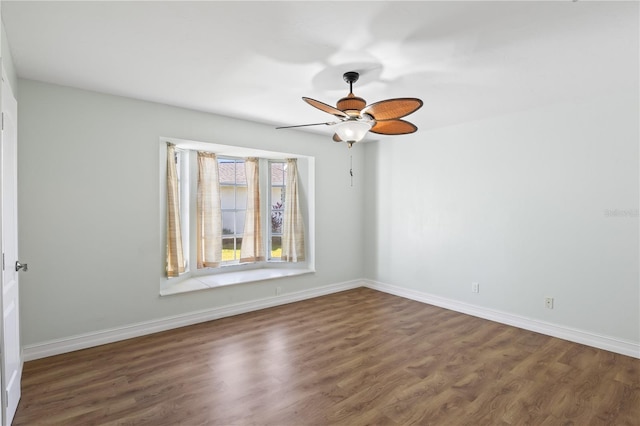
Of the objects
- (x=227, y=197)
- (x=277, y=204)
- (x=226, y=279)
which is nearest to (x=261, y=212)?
(x=277, y=204)

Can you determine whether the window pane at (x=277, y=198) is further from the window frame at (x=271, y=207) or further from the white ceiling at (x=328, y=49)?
the white ceiling at (x=328, y=49)

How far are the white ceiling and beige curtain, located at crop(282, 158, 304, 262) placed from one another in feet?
5.72

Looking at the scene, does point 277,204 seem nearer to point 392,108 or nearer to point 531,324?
point 392,108

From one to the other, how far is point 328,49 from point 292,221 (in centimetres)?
303

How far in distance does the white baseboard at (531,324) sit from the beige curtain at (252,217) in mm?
2198

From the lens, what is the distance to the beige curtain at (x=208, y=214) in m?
4.41

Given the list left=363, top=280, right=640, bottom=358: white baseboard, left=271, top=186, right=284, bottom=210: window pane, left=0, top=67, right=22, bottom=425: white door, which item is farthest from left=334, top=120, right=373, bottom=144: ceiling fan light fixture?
left=363, top=280, right=640, bottom=358: white baseboard

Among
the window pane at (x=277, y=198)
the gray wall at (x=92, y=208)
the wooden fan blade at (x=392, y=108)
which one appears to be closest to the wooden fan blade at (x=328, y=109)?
the wooden fan blade at (x=392, y=108)

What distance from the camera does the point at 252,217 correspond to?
16.3 feet

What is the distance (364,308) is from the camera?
14.3ft

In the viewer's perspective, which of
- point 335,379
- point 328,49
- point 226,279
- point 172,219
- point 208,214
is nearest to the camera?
point 328,49

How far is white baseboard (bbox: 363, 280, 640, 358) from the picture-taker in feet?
10.1

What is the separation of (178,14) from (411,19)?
4.45 feet

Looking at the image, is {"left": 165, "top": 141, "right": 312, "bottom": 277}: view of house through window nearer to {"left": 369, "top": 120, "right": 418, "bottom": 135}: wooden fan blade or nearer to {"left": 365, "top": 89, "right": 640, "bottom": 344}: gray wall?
{"left": 365, "top": 89, "right": 640, "bottom": 344}: gray wall
